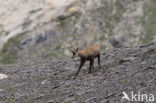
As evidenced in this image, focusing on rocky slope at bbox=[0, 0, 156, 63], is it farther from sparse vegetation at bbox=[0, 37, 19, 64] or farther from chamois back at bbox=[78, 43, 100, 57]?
chamois back at bbox=[78, 43, 100, 57]

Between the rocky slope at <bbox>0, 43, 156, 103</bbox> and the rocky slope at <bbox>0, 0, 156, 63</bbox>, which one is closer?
the rocky slope at <bbox>0, 43, 156, 103</bbox>

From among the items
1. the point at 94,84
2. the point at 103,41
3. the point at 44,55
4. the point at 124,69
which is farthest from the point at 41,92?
the point at 103,41

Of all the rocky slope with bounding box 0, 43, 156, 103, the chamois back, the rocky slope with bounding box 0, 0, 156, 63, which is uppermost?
the rocky slope with bounding box 0, 0, 156, 63

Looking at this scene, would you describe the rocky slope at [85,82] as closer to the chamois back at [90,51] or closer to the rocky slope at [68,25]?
the chamois back at [90,51]

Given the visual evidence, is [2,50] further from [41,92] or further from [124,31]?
[41,92]

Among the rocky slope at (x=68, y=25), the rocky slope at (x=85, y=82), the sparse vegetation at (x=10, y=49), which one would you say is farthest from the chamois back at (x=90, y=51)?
the sparse vegetation at (x=10, y=49)

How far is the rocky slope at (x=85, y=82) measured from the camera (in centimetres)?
1709

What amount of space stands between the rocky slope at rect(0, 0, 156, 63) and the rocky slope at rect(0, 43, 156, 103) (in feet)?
304

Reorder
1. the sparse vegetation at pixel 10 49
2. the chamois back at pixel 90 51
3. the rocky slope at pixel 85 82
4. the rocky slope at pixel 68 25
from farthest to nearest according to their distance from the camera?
1. the rocky slope at pixel 68 25
2. the sparse vegetation at pixel 10 49
3. the chamois back at pixel 90 51
4. the rocky slope at pixel 85 82

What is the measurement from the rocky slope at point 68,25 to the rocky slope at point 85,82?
92748mm

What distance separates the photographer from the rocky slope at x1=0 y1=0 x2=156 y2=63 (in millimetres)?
123688

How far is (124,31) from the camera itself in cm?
12625

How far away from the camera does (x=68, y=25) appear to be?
128 metres

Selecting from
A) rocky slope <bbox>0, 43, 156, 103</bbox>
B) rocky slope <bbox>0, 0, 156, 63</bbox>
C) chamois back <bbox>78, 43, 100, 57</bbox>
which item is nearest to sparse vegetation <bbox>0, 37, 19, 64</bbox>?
rocky slope <bbox>0, 0, 156, 63</bbox>
